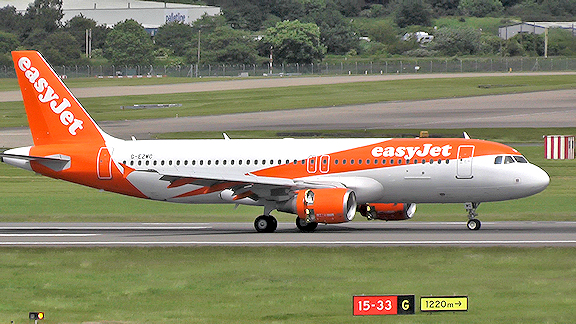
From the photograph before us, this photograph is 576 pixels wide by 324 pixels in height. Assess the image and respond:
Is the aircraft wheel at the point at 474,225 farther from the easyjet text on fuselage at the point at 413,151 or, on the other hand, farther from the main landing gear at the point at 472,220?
the easyjet text on fuselage at the point at 413,151

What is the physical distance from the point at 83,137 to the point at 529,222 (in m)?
20.6

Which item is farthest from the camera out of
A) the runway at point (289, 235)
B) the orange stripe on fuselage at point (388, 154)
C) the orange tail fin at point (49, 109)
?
the orange tail fin at point (49, 109)

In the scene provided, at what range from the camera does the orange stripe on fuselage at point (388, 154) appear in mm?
42188

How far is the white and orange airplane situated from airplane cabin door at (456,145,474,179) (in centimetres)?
4

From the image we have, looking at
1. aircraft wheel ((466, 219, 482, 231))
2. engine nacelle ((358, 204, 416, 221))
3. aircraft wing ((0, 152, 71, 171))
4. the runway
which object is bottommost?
the runway

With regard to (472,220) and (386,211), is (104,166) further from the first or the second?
(472,220)

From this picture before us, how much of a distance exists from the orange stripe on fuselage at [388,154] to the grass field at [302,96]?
7085cm

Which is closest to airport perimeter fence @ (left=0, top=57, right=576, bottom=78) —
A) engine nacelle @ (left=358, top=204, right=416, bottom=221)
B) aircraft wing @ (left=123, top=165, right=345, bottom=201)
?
engine nacelle @ (left=358, top=204, right=416, bottom=221)

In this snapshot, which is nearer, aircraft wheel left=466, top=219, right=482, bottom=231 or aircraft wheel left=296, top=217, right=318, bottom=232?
aircraft wheel left=466, top=219, right=482, bottom=231

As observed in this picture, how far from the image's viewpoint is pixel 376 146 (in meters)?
43.1

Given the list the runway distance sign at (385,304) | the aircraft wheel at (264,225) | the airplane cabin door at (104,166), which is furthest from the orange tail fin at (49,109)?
the runway distance sign at (385,304)

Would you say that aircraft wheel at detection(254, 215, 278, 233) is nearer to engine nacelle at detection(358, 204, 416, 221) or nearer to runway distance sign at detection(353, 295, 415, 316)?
engine nacelle at detection(358, 204, 416, 221)

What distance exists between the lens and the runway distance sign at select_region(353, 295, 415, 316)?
23.4 m

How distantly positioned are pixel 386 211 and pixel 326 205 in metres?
5.11
